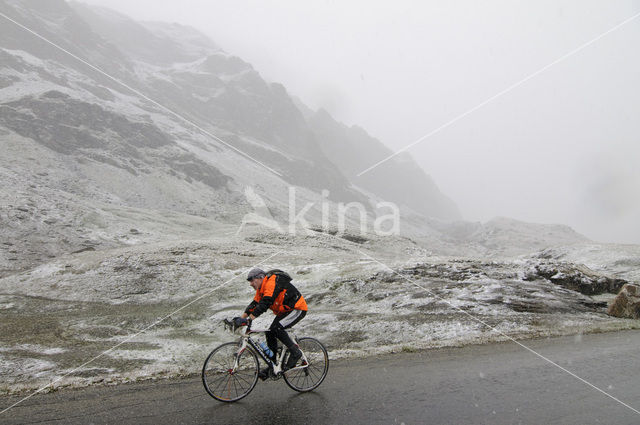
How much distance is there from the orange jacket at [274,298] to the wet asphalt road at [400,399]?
6.05 feet

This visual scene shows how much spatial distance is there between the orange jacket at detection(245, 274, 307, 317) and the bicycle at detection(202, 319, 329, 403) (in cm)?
41

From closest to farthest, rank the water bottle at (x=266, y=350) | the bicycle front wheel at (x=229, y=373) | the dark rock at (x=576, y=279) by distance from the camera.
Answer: the bicycle front wheel at (x=229, y=373)
the water bottle at (x=266, y=350)
the dark rock at (x=576, y=279)

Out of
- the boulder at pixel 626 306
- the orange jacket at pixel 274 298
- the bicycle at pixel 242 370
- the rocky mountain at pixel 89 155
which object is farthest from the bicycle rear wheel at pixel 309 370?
the rocky mountain at pixel 89 155

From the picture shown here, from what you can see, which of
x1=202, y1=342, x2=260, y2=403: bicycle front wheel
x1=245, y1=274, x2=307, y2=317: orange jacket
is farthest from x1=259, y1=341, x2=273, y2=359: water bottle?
x1=245, y1=274, x2=307, y2=317: orange jacket

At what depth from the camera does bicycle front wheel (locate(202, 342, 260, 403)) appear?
764 centimetres

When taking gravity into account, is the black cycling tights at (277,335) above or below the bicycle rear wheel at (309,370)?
above

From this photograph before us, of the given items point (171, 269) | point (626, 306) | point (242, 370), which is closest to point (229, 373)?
point (242, 370)

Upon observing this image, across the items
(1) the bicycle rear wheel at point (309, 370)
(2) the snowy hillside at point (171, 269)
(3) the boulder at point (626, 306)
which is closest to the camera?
(1) the bicycle rear wheel at point (309, 370)

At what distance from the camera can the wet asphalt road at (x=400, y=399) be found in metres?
7.05

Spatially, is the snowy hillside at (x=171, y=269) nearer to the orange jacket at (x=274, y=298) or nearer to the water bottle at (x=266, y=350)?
the water bottle at (x=266, y=350)

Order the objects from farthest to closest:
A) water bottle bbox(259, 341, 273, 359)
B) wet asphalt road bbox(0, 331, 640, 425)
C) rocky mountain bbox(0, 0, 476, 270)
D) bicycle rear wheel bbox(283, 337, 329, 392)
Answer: rocky mountain bbox(0, 0, 476, 270), bicycle rear wheel bbox(283, 337, 329, 392), water bottle bbox(259, 341, 273, 359), wet asphalt road bbox(0, 331, 640, 425)

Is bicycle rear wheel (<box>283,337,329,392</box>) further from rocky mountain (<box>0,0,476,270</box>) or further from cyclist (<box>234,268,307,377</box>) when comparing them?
rocky mountain (<box>0,0,476,270</box>)

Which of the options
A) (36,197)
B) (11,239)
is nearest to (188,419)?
(11,239)

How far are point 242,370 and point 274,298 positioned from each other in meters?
1.60
